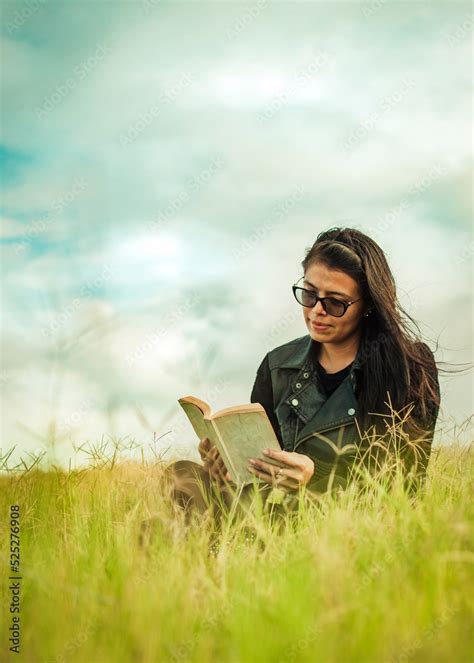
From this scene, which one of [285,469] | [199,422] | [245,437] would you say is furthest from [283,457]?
[199,422]

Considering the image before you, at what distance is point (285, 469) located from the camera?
156 inches

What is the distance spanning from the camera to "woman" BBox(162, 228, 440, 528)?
4602 mm

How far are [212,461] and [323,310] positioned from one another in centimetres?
125

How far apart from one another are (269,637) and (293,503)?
1633 millimetres

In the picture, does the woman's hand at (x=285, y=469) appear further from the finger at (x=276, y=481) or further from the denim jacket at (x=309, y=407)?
the denim jacket at (x=309, y=407)

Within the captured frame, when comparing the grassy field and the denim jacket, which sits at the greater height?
the denim jacket

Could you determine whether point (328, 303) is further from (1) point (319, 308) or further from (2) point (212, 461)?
(2) point (212, 461)

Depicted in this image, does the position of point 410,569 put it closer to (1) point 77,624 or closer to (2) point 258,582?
(2) point 258,582

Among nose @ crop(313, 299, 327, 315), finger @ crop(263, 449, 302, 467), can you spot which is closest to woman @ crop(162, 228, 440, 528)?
nose @ crop(313, 299, 327, 315)

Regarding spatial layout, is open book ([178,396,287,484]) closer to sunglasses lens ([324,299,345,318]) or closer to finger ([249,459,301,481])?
finger ([249,459,301,481])

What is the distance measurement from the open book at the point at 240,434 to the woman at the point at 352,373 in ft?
1.36

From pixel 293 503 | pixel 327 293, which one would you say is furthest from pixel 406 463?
pixel 327 293

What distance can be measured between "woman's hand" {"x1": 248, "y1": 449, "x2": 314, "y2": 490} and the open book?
35mm

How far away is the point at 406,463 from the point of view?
4500 mm
